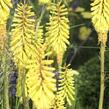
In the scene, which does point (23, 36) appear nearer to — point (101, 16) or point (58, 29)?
point (58, 29)

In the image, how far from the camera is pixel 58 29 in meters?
3.27

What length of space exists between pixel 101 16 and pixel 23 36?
0.66 metres

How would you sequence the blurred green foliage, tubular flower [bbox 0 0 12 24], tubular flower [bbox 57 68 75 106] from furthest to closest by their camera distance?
the blurred green foliage, tubular flower [bbox 57 68 75 106], tubular flower [bbox 0 0 12 24]

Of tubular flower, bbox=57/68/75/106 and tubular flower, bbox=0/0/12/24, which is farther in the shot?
tubular flower, bbox=57/68/75/106

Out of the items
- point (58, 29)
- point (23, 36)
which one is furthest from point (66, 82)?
point (23, 36)

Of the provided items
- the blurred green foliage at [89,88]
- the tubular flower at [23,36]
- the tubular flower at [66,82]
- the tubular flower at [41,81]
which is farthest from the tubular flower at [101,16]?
the blurred green foliage at [89,88]

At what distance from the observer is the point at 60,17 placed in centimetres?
325

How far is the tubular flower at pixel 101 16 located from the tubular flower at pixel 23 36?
0.52 metres

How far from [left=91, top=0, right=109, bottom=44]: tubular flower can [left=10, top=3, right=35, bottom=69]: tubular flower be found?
52 centimetres

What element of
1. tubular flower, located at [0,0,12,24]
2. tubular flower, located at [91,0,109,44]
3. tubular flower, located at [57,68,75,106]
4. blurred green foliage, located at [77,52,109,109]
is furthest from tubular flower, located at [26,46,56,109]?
blurred green foliage, located at [77,52,109,109]

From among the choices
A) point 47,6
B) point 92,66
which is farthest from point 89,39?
point 47,6

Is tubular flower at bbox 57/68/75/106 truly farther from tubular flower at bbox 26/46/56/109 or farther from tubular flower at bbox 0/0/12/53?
tubular flower at bbox 26/46/56/109

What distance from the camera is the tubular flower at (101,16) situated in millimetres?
3268

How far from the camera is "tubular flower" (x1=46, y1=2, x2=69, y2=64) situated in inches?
127
